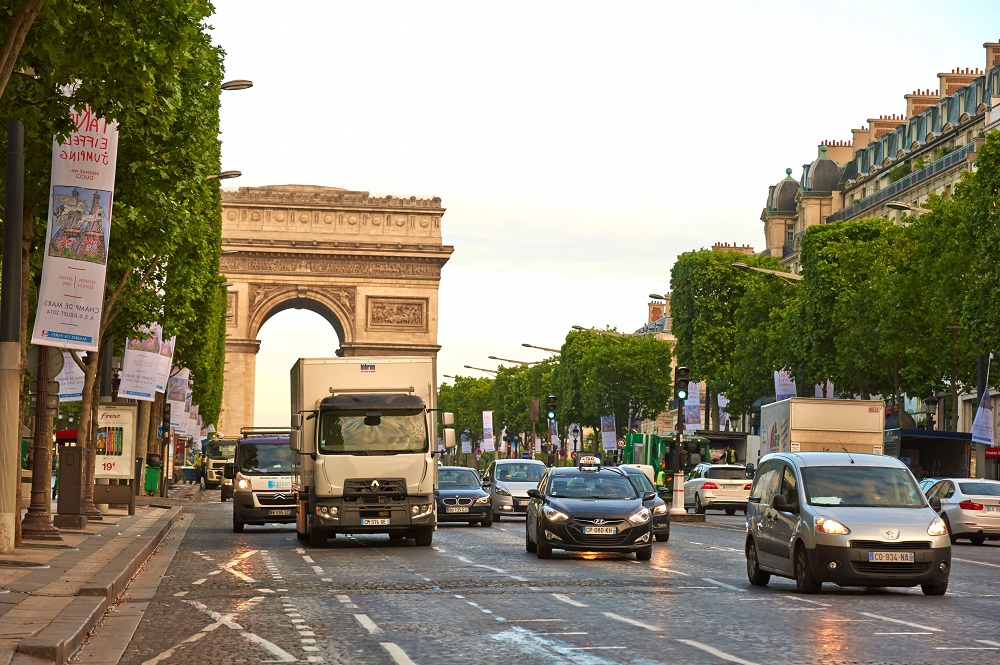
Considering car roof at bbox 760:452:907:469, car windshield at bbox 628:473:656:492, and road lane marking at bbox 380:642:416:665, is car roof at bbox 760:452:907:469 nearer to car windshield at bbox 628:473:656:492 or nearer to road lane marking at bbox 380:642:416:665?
road lane marking at bbox 380:642:416:665

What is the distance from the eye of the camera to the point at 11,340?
21.3m

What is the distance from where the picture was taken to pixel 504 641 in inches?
519

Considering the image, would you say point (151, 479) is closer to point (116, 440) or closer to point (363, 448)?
point (116, 440)

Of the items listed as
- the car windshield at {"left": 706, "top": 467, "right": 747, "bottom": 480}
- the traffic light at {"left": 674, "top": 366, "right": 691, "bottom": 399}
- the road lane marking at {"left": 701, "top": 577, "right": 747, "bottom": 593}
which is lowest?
the road lane marking at {"left": 701, "top": 577, "right": 747, "bottom": 593}

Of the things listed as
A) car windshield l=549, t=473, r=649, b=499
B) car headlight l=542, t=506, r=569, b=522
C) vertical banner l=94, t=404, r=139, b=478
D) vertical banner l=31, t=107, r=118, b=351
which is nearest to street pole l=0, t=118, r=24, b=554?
vertical banner l=31, t=107, r=118, b=351

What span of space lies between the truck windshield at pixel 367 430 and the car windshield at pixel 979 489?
13277mm

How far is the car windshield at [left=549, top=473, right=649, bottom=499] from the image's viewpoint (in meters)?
25.0

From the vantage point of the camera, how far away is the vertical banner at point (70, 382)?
32312mm

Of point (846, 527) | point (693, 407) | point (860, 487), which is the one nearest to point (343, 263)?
point (693, 407)

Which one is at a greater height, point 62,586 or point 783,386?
point 783,386

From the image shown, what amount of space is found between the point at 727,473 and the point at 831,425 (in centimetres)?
722

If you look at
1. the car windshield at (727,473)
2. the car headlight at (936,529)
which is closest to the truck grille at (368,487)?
the car headlight at (936,529)

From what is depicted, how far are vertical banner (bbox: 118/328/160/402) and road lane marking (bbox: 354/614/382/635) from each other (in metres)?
22.0

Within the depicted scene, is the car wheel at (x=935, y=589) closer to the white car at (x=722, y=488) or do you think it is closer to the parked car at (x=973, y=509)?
the parked car at (x=973, y=509)
